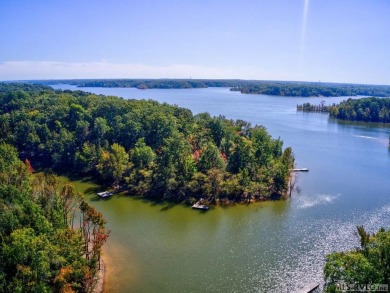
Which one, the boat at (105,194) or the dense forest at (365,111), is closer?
the boat at (105,194)

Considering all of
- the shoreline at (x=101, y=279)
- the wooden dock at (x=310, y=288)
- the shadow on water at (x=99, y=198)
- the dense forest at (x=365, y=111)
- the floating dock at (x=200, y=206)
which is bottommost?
the shoreline at (x=101, y=279)

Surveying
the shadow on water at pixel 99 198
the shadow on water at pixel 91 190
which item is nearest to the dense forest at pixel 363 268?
the shadow on water at pixel 99 198

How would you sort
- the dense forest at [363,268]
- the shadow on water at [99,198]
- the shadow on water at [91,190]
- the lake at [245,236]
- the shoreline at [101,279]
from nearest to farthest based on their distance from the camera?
the dense forest at [363,268] → the shoreline at [101,279] → the lake at [245,236] → the shadow on water at [99,198] → the shadow on water at [91,190]

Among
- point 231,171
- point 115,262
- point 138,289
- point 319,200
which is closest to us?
point 138,289

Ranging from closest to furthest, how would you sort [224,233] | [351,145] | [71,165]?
[224,233], [71,165], [351,145]

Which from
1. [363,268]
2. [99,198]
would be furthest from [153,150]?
[363,268]

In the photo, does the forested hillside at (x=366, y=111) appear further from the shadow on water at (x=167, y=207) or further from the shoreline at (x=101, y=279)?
the shoreline at (x=101, y=279)

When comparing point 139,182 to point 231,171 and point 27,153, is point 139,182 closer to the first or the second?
point 231,171

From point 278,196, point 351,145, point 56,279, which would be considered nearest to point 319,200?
point 278,196
